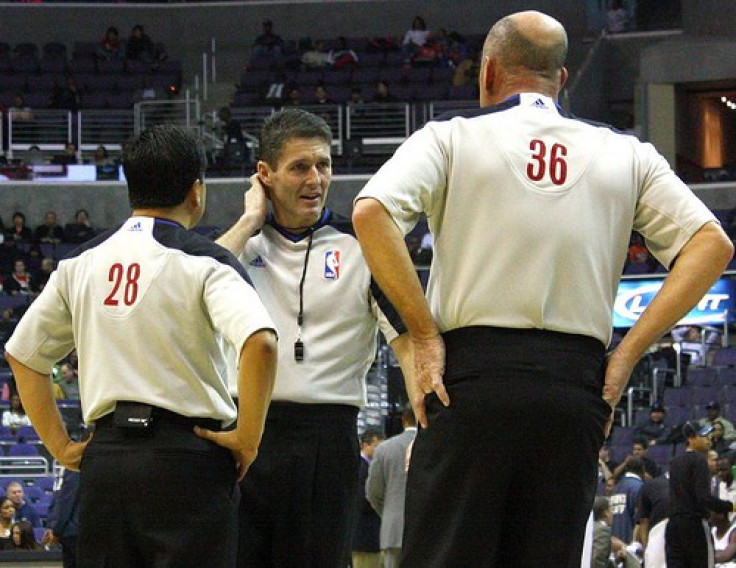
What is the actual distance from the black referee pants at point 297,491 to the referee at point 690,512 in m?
6.67

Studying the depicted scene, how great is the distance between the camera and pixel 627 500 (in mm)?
13633

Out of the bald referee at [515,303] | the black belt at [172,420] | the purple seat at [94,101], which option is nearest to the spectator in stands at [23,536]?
the black belt at [172,420]

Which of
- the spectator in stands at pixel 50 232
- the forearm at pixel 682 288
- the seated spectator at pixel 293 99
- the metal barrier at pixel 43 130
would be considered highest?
the seated spectator at pixel 293 99

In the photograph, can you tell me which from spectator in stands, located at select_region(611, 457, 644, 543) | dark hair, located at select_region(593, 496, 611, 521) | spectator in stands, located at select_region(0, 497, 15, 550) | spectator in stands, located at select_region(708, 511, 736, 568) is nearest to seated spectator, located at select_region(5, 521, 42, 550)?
spectator in stands, located at select_region(0, 497, 15, 550)

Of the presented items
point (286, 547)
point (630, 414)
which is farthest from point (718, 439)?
point (286, 547)

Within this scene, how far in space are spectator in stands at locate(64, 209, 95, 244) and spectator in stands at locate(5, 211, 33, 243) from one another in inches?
21.2

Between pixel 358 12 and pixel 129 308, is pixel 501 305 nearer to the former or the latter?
pixel 129 308

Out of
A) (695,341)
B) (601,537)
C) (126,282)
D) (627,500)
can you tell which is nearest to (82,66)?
(695,341)

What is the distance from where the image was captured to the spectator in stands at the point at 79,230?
22.7 metres

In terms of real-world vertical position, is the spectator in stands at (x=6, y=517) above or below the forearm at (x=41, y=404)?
below

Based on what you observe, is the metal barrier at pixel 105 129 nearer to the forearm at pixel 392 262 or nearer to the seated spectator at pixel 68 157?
the seated spectator at pixel 68 157

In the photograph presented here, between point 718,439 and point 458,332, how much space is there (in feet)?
43.0

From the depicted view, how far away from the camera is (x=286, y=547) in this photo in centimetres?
442

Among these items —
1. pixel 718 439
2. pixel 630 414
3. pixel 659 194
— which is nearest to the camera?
pixel 659 194
